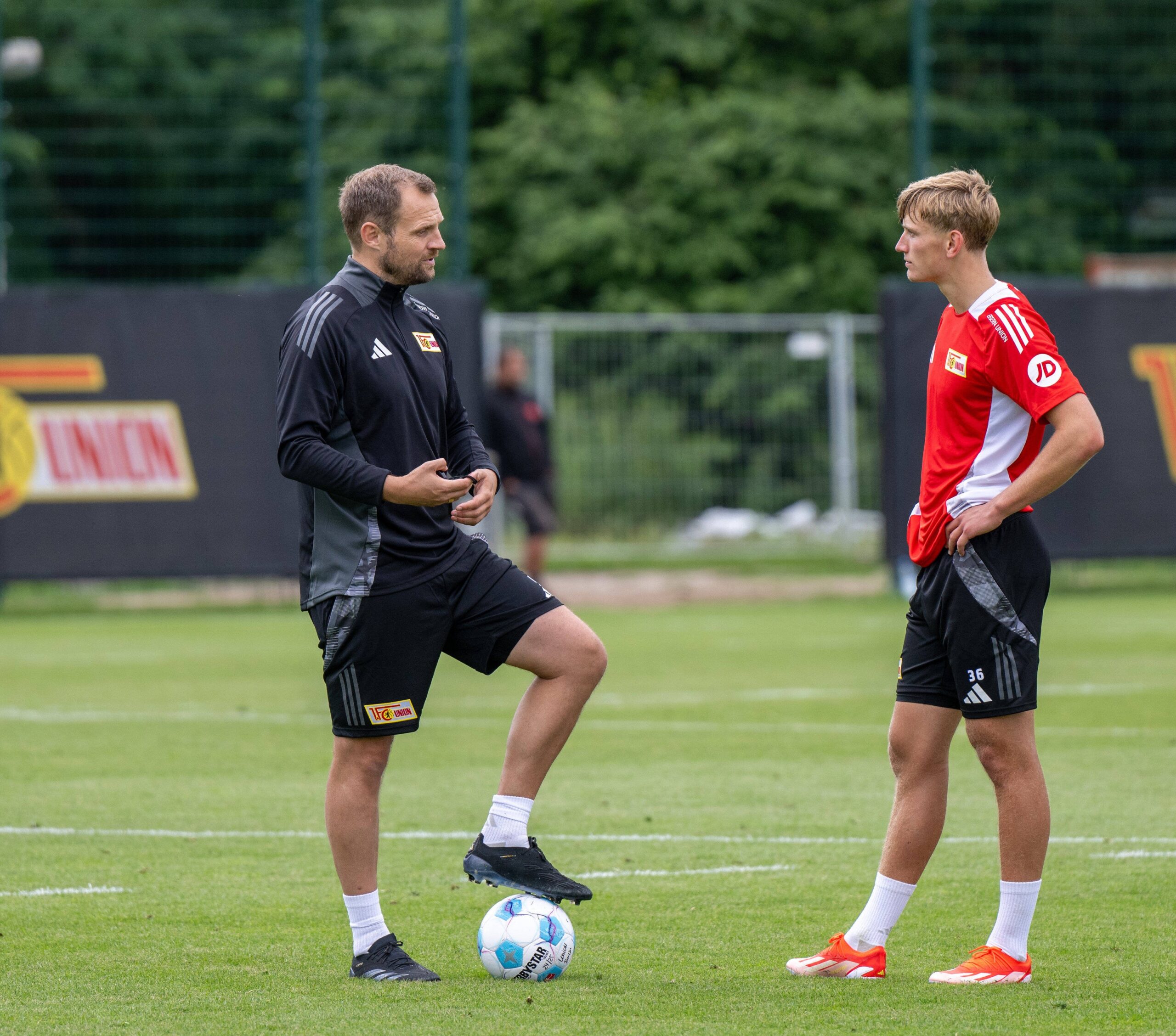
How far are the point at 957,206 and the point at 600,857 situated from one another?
9.29 ft

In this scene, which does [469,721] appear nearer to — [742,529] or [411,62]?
[742,529]

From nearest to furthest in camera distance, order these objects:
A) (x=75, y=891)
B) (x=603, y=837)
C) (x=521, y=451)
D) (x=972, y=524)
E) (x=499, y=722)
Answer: (x=972, y=524)
(x=75, y=891)
(x=603, y=837)
(x=499, y=722)
(x=521, y=451)

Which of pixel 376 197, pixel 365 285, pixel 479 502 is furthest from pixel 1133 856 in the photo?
pixel 376 197

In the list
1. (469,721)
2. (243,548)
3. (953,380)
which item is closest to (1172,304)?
(243,548)

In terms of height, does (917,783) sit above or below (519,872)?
above

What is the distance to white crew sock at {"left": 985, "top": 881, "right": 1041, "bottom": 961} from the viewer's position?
500 cm

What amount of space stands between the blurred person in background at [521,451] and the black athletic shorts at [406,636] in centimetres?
1198

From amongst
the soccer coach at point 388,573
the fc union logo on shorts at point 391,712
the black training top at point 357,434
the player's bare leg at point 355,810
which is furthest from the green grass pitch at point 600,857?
the black training top at point 357,434

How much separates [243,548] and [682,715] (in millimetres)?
7459

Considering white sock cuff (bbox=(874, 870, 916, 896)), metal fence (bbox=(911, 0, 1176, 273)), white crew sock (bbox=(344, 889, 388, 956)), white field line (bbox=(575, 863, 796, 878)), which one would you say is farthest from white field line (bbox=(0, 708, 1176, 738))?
metal fence (bbox=(911, 0, 1176, 273))

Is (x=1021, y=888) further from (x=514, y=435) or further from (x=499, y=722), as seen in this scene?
(x=514, y=435)

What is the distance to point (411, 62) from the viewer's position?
2534cm

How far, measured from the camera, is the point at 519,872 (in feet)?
16.6

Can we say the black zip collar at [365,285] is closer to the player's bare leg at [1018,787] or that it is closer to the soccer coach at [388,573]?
the soccer coach at [388,573]
